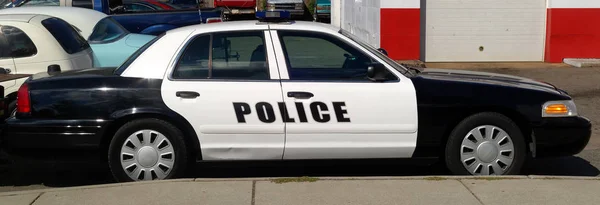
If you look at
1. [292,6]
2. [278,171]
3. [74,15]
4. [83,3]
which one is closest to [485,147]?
[278,171]

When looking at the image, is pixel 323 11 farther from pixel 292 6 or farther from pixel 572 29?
pixel 572 29

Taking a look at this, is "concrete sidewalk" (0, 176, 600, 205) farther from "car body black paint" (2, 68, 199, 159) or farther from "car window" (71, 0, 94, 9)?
"car window" (71, 0, 94, 9)

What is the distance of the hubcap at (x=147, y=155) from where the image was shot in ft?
21.9

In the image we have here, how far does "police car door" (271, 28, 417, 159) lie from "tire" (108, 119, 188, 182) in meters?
0.93

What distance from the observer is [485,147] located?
679cm

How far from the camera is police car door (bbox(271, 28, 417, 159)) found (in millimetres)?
6648

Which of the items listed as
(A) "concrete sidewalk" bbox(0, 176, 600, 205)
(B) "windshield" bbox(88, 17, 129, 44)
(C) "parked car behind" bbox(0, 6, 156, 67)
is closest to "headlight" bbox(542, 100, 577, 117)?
(A) "concrete sidewalk" bbox(0, 176, 600, 205)

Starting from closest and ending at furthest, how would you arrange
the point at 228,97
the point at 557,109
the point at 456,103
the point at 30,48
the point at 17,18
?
1. the point at 228,97
2. the point at 456,103
3. the point at 557,109
4. the point at 30,48
5. the point at 17,18

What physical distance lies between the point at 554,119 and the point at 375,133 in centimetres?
156

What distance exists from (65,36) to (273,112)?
3.51 meters

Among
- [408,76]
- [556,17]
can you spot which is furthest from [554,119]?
[556,17]

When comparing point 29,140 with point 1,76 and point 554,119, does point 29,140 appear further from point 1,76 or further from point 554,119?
point 554,119

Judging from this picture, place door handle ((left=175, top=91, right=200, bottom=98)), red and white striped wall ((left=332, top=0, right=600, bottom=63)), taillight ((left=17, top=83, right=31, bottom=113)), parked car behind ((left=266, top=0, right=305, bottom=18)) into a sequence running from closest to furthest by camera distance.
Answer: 1. door handle ((left=175, top=91, right=200, bottom=98))
2. taillight ((left=17, top=83, right=31, bottom=113))
3. red and white striped wall ((left=332, top=0, right=600, bottom=63))
4. parked car behind ((left=266, top=0, right=305, bottom=18))

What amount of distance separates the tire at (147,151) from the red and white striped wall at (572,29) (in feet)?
38.8
